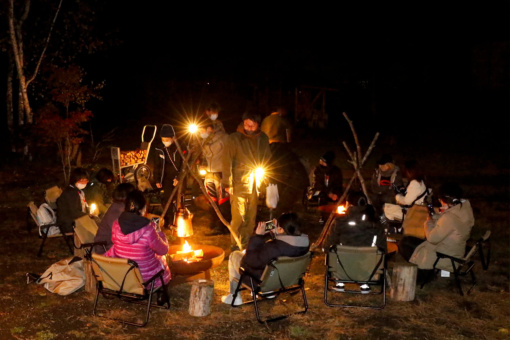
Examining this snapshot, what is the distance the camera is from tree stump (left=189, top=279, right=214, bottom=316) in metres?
6.14

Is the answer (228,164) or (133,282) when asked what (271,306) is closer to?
(133,282)

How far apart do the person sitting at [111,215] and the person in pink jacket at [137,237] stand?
66 centimetres

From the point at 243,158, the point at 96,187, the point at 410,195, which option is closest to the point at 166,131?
the point at 96,187

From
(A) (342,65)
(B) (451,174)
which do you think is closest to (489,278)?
(B) (451,174)

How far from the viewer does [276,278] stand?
583 cm

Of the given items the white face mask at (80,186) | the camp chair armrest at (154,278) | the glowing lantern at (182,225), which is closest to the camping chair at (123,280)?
the camp chair armrest at (154,278)

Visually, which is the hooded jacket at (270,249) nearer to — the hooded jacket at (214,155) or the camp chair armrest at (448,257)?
the camp chair armrest at (448,257)

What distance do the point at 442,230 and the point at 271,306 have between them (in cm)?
243

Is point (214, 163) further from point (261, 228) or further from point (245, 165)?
point (261, 228)

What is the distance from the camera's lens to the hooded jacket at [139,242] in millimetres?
5785

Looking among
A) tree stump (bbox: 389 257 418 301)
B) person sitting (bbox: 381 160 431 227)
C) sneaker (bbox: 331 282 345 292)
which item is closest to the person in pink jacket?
sneaker (bbox: 331 282 345 292)

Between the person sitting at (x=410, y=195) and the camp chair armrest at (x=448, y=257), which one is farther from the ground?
the person sitting at (x=410, y=195)

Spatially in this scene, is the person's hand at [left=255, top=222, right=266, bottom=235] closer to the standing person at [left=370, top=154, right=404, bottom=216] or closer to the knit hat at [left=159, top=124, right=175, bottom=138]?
Answer: the knit hat at [left=159, top=124, right=175, bottom=138]

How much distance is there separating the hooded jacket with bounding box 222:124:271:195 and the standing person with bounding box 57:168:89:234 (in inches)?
88.0
